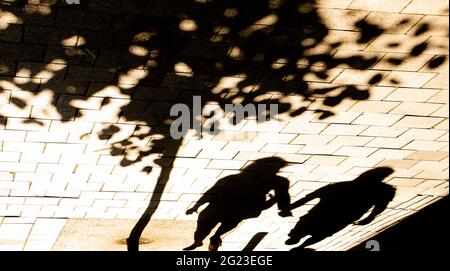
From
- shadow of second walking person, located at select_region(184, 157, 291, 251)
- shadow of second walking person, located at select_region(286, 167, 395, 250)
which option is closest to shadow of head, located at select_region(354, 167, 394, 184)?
shadow of second walking person, located at select_region(286, 167, 395, 250)

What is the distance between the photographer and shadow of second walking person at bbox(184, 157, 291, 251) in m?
5.83

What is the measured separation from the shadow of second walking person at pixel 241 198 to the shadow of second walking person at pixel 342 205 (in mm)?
502

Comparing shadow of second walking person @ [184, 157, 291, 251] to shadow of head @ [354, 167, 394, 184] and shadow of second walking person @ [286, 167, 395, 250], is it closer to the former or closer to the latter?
shadow of second walking person @ [286, 167, 395, 250]

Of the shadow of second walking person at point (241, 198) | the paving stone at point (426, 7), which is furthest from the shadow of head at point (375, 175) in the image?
the paving stone at point (426, 7)

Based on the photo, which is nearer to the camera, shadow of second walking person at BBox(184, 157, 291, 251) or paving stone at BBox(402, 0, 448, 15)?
paving stone at BBox(402, 0, 448, 15)

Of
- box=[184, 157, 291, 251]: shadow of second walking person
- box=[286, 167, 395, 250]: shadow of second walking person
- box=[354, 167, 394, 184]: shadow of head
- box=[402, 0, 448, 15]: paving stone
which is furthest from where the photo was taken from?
box=[286, 167, 395, 250]: shadow of second walking person

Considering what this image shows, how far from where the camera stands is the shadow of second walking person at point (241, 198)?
19.1 feet

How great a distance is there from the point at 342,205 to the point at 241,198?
6.41 ft

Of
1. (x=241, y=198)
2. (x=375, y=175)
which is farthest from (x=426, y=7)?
(x=241, y=198)

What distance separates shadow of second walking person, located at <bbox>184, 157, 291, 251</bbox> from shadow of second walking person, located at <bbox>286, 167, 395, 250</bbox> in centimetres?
50

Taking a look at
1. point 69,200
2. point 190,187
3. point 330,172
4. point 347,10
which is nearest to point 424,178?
point 330,172

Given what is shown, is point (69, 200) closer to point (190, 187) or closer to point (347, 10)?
point (190, 187)

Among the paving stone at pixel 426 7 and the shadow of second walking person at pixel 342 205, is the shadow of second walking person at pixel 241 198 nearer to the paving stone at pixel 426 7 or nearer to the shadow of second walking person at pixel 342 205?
the shadow of second walking person at pixel 342 205
